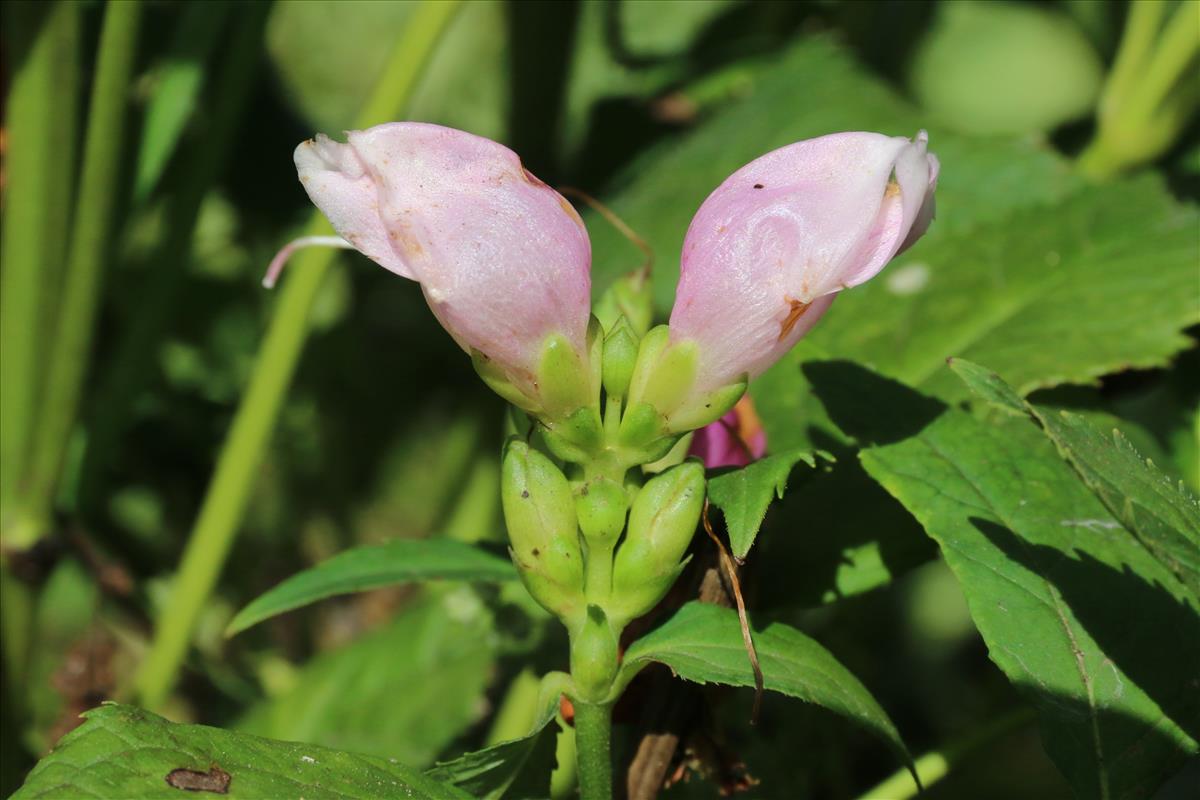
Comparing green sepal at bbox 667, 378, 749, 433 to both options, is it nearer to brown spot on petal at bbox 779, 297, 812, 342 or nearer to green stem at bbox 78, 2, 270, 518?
brown spot on petal at bbox 779, 297, 812, 342

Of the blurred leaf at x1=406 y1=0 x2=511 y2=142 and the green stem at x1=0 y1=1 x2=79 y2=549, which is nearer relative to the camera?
the green stem at x1=0 y1=1 x2=79 y2=549

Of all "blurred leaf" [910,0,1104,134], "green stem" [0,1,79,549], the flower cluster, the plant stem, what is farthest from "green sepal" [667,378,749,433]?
"blurred leaf" [910,0,1104,134]

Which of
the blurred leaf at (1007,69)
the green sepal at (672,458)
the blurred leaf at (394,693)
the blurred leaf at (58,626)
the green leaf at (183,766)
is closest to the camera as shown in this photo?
the green leaf at (183,766)

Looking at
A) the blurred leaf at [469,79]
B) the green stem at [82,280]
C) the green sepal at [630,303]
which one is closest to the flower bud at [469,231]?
the green sepal at [630,303]

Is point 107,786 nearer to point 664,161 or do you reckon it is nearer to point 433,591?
point 433,591

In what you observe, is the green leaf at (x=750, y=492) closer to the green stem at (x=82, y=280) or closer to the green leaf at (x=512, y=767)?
the green leaf at (x=512, y=767)

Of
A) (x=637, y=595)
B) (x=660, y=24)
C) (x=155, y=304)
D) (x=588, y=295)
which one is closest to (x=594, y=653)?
(x=637, y=595)

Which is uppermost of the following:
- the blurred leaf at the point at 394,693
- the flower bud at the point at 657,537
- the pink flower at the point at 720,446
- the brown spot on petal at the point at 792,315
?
the brown spot on petal at the point at 792,315
